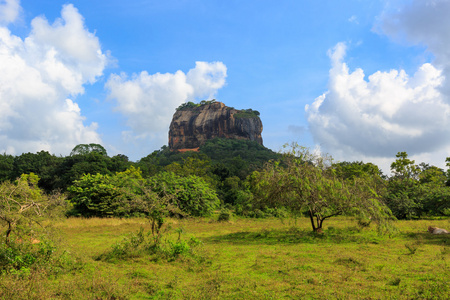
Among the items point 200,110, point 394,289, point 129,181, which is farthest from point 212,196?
point 200,110

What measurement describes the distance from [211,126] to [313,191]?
118 meters

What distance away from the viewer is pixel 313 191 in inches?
576

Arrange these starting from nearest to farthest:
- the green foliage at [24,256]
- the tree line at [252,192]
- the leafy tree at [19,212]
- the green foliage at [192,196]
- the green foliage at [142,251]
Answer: the green foliage at [24,256], the leafy tree at [19,212], the green foliage at [142,251], the tree line at [252,192], the green foliage at [192,196]

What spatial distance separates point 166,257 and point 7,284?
4726 mm

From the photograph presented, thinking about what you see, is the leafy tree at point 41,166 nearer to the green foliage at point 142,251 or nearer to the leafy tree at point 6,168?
the leafy tree at point 6,168

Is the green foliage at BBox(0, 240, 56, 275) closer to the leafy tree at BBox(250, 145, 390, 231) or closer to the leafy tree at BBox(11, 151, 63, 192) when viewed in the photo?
the leafy tree at BBox(250, 145, 390, 231)

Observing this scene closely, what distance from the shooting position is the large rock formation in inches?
5157

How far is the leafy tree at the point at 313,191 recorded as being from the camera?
14.4 meters

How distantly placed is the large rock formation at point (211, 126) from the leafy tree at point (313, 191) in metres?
114

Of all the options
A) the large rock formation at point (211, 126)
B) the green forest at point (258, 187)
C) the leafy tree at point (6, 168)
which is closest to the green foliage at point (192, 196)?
the green forest at point (258, 187)

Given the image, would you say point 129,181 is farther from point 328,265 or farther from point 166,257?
point 328,265

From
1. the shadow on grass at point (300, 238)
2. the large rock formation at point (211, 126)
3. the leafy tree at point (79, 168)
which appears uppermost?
the large rock formation at point (211, 126)

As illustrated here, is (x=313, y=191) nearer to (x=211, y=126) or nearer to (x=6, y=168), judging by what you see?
(x=6, y=168)

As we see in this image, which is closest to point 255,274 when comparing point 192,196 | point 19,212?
point 19,212
